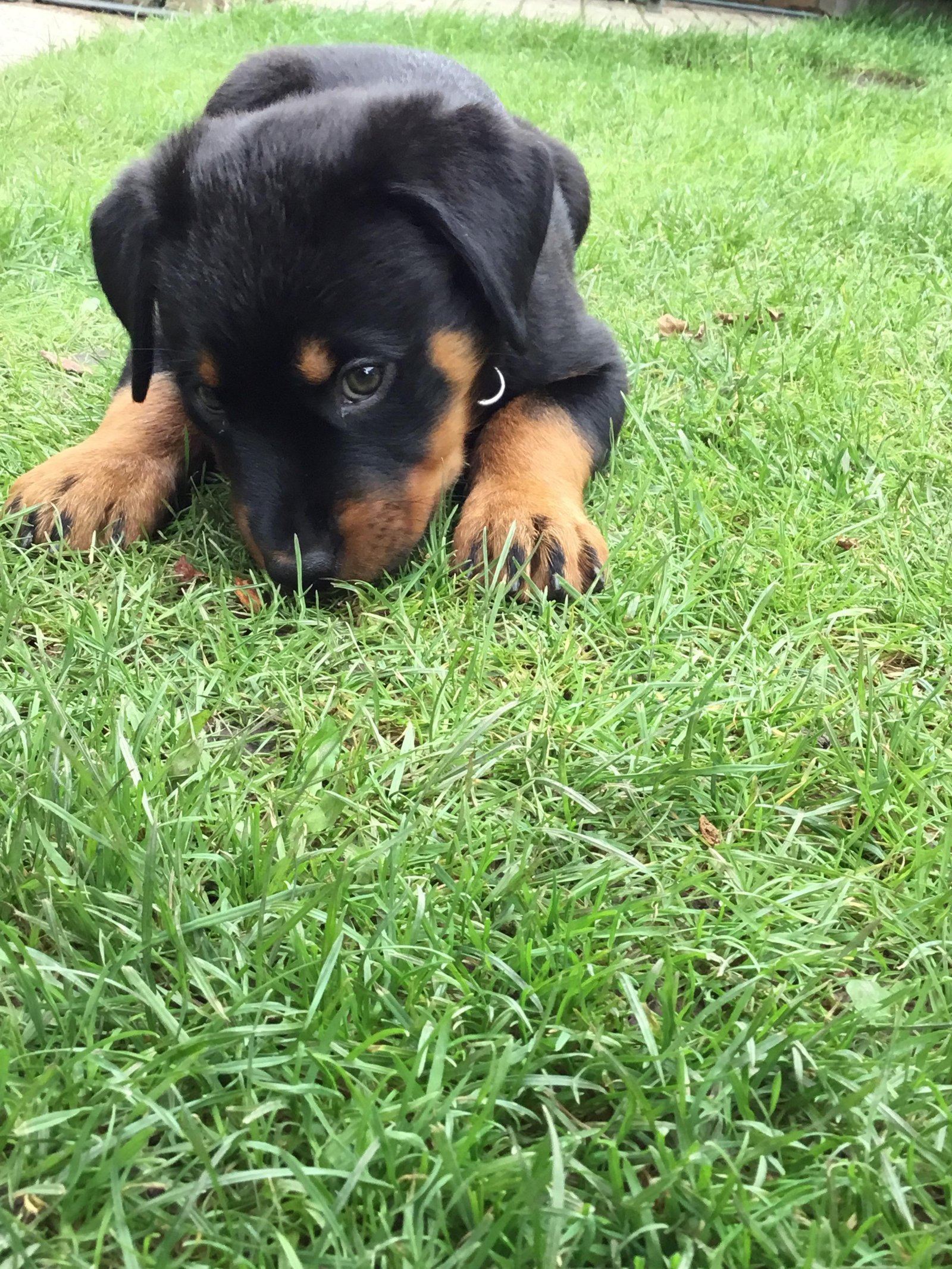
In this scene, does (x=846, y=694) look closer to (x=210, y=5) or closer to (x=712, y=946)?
(x=712, y=946)

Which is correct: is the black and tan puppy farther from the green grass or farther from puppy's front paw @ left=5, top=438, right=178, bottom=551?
the green grass

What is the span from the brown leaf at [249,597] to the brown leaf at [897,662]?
3.85ft

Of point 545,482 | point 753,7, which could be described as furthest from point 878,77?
point 545,482

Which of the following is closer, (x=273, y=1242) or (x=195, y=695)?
(x=273, y=1242)

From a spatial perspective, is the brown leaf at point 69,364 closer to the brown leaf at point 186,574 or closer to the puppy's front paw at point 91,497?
the puppy's front paw at point 91,497

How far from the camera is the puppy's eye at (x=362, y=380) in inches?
73.2

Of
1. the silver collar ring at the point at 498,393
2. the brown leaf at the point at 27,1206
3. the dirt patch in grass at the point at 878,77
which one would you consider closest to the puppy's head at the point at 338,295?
the silver collar ring at the point at 498,393

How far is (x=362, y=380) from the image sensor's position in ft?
6.17

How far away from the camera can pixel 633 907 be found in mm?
1229

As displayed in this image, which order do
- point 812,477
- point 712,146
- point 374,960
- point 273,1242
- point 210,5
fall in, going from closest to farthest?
point 273,1242 → point 374,960 → point 812,477 → point 712,146 → point 210,5

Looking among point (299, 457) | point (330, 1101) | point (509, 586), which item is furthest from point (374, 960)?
point (299, 457)

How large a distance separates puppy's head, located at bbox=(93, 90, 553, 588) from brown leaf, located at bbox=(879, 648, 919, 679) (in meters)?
0.93

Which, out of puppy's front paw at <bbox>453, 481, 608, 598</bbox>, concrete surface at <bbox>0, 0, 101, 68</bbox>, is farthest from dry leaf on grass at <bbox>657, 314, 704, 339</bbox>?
concrete surface at <bbox>0, 0, 101, 68</bbox>

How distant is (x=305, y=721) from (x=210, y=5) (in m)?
10.2
